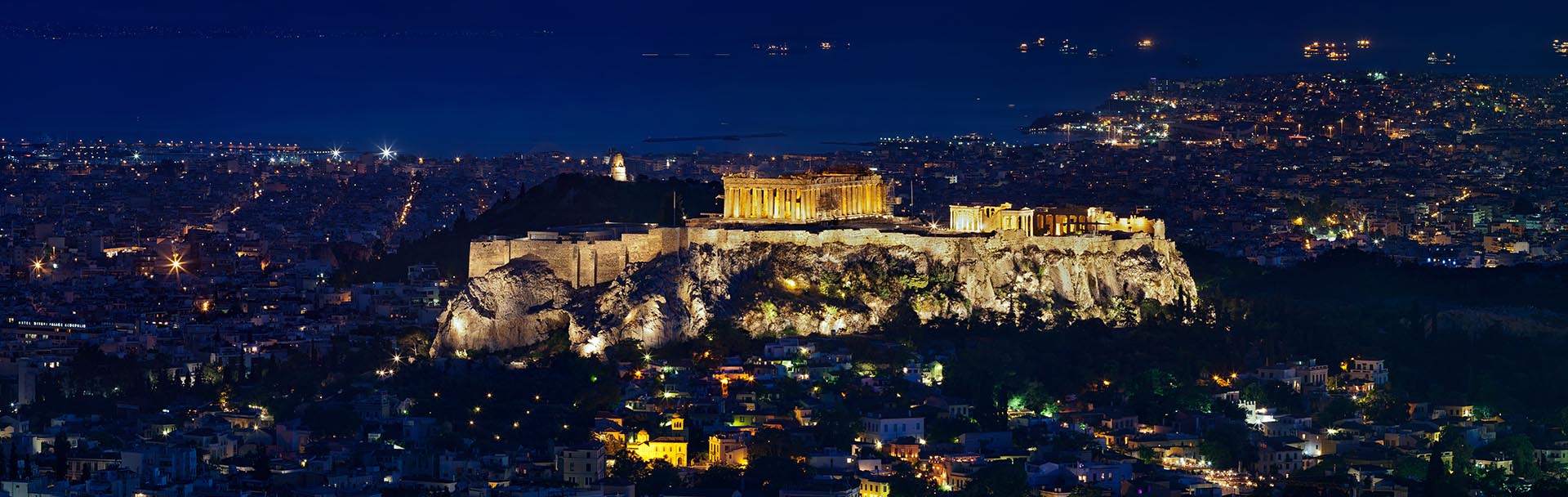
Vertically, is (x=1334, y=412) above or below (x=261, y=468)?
above

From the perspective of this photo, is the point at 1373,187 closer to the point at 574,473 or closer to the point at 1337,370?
the point at 1337,370

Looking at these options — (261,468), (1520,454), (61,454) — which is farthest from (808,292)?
(61,454)

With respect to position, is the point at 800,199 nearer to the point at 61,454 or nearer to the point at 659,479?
the point at 659,479

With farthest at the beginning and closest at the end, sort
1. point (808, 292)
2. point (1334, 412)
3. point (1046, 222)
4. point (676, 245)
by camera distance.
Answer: point (1046, 222) < point (676, 245) < point (808, 292) < point (1334, 412)

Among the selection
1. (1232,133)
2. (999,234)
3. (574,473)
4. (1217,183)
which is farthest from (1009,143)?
(574,473)

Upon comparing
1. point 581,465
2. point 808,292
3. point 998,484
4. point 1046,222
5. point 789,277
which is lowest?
point 998,484

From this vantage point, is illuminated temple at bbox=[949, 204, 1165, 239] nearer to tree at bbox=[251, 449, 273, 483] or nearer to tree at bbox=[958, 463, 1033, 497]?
tree at bbox=[958, 463, 1033, 497]
